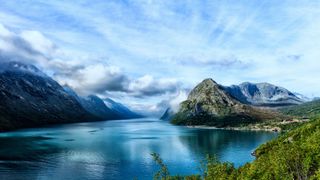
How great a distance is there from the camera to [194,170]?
195250mm

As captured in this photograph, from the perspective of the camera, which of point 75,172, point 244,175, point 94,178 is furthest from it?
point 75,172

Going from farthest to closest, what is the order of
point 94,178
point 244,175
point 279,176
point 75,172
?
point 75,172 < point 94,178 < point 244,175 < point 279,176

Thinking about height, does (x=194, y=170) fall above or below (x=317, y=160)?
below

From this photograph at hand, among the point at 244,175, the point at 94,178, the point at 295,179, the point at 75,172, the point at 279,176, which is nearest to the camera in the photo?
the point at 279,176

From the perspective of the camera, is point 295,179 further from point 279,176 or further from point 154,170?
point 154,170

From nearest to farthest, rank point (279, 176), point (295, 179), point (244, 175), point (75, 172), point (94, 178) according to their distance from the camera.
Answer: point (279, 176)
point (295, 179)
point (244, 175)
point (94, 178)
point (75, 172)

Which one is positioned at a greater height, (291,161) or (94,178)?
(291,161)

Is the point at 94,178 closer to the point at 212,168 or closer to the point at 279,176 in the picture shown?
the point at 212,168

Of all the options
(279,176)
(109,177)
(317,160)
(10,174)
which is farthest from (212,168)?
(10,174)

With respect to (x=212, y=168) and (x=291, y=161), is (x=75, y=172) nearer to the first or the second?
(x=212, y=168)

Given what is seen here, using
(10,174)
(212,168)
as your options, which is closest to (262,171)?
(212,168)

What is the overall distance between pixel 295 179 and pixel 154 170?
307 ft

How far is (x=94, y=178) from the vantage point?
174 metres

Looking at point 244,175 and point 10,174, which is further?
point 10,174
